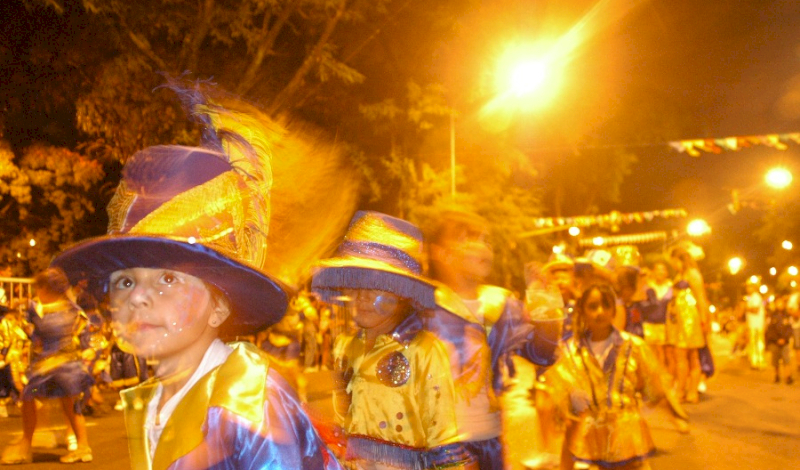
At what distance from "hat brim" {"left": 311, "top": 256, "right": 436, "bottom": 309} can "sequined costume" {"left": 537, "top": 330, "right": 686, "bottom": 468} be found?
5.70ft

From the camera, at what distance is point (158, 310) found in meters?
2.20

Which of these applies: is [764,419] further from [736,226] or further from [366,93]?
[736,226]

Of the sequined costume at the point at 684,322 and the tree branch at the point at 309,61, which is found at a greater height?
the tree branch at the point at 309,61

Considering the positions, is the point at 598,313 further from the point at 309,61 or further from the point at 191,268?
the point at 309,61

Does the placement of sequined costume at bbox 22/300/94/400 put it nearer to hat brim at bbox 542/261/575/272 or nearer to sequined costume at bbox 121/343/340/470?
hat brim at bbox 542/261/575/272

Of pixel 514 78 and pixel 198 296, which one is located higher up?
pixel 514 78

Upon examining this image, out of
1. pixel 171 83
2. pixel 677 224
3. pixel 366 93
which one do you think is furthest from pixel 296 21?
pixel 677 224

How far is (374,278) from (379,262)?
12 cm

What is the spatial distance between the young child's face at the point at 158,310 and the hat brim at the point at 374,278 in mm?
1989

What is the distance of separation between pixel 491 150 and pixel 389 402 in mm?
22499

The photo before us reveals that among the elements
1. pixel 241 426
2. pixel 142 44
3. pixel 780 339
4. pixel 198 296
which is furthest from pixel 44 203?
pixel 241 426

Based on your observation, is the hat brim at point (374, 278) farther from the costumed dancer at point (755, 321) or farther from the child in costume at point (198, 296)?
the costumed dancer at point (755, 321)

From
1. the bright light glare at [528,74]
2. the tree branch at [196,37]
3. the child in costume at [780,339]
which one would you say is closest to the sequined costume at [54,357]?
the tree branch at [196,37]

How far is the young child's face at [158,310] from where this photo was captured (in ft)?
7.18
